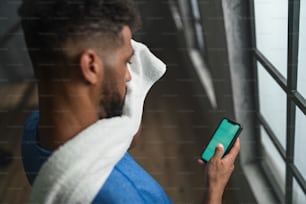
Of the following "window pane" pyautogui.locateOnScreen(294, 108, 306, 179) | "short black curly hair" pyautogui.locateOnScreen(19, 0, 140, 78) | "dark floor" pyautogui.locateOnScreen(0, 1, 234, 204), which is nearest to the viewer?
"short black curly hair" pyautogui.locateOnScreen(19, 0, 140, 78)

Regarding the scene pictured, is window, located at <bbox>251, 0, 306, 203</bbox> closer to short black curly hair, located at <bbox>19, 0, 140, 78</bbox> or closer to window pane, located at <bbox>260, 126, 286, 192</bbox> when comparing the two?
window pane, located at <bbox>260, 126, 286, 192</bbox>

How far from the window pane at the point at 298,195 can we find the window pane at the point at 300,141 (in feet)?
0.11

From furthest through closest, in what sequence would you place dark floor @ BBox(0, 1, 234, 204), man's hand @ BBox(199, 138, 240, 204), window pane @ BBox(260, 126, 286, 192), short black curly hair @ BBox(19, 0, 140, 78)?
dark floor @ BBox(0, 1, 234, 204) < window pane @ BBox(260, 126, 286, 192) < man's hand @ BBox(199, 138, 240, 204) < short black curly hair @ BBox(19, 0, 140, 78)

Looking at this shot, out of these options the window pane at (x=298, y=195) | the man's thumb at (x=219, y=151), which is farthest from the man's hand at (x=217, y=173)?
the window pane at (x=298, y=195)

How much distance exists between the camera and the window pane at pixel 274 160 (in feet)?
2.27

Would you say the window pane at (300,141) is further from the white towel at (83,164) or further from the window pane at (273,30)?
the white towel at (83,164)

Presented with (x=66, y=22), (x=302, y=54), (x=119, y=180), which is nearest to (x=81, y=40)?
(x=66, y=22)

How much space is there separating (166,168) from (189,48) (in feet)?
1.71

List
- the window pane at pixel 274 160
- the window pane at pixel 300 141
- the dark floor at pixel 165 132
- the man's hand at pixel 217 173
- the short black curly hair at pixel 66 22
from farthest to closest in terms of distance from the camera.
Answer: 1. the dark floor at pixel 165 132
2. the window pane at pixel 274 160
3. the window pane at pixel 300 141
4. the man's hand at pixel 217 173
5. the short black curly hair at pixel 66 22

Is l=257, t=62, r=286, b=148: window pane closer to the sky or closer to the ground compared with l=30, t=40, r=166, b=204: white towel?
closer to the ground

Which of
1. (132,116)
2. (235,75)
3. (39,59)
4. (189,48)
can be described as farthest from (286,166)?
(189,48)

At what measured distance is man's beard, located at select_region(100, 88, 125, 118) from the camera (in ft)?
1.17

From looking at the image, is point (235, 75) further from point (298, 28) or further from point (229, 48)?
point (298, 28)

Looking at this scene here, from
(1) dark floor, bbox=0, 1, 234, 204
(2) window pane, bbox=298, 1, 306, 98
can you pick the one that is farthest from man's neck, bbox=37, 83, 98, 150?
(1) dark floor, bbox=0, 1, 234, 204
